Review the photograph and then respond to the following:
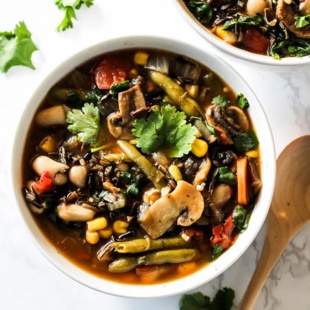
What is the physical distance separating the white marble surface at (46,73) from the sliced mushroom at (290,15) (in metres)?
0.26

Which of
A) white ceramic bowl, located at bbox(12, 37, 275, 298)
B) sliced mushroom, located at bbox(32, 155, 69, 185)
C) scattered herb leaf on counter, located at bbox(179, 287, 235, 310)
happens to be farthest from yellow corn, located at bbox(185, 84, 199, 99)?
scattered herb leaf on counter, located at bbox(179, 287, 235, 310)

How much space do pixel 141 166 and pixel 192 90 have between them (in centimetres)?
43

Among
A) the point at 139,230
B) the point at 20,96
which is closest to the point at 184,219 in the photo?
the point at 139,230

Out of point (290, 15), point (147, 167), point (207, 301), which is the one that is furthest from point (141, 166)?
point (290, 15)

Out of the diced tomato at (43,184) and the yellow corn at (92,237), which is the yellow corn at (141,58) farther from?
the yellow corn at (92,237)

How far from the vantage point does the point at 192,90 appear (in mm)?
3264

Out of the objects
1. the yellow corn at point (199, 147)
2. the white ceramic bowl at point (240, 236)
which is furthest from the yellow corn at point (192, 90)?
the yellow corn at point (199, 147)

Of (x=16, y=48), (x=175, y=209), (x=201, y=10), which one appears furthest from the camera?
(x=16, y=48)

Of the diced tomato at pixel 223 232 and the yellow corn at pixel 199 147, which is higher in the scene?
the yellow corn at pixel 199 147

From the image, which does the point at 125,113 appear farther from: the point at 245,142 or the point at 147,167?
the point at 245,142

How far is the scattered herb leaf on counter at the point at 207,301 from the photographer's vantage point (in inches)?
136

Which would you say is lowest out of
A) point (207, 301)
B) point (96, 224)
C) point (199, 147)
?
point (207, 301)

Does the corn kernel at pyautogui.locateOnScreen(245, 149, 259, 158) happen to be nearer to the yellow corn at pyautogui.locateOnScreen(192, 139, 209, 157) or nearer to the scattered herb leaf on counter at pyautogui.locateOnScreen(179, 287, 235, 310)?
the yellow corn at pyautogui.locateOnScreen(192, 139, 209, 157)

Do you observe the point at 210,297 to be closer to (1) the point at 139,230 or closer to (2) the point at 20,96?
(1) the point at 139,230
